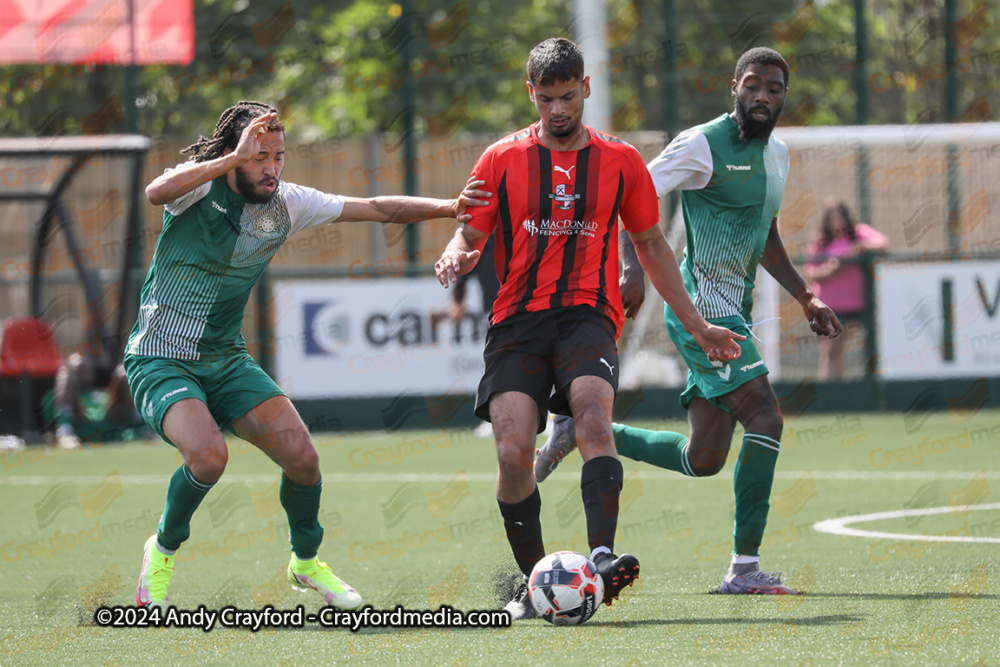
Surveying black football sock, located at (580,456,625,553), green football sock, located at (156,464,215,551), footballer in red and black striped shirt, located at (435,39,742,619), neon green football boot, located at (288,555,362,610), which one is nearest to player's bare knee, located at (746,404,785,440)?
footballer in red and black striped shirt, located at (435,39,742,619)

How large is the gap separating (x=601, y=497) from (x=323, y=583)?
1.34 m

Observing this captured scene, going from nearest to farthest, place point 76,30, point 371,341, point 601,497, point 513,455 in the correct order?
point 601,497, point 513,455, point 371,341, point 76,30

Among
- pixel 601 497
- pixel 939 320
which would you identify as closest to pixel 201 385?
pixel 601 497

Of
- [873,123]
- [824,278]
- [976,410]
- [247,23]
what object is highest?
[247,23]

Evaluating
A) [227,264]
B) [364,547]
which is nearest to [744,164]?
[227,264]

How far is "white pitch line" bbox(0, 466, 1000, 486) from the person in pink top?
4769 millimetres

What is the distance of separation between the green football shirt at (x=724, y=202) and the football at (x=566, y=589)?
5.64 feet

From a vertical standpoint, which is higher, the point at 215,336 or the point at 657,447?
the point at 215,336

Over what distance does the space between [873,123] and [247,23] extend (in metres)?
7.85

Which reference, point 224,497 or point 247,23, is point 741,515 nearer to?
point 224,497

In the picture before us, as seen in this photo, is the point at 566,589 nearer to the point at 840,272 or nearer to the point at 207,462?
the point at 207,462

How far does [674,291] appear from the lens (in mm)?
5434

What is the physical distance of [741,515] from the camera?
5945 millimetres

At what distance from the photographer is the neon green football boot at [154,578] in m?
5.52
